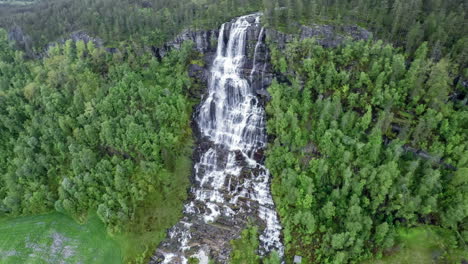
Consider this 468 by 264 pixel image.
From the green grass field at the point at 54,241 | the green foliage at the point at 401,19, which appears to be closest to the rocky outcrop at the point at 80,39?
the green foliage at the point at 401,19

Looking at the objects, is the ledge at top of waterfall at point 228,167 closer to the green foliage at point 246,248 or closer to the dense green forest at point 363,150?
the green foliage at point 246,248

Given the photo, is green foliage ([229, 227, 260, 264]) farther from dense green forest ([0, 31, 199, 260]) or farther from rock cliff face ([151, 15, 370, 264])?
dense green forest ([0, 31, 199, 260])

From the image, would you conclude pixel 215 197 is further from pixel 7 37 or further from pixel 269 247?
pixel 7 37

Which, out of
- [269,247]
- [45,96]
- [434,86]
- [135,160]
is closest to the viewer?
[269,247]

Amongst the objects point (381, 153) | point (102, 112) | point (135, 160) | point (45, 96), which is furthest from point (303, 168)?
point (45, 96)

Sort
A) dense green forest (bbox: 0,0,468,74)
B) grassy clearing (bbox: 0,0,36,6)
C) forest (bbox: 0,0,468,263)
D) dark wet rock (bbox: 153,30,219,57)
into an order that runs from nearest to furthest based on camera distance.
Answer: forest (bbox: 0,0,468,263) → dense green forest (bbox: 0,0,468,74) → dark wet rock (bbox: 153,30,219,57) → grassy clearing (bbox: 0,0,36,6)

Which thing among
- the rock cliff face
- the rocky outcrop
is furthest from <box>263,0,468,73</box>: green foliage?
the rocky outcrop
